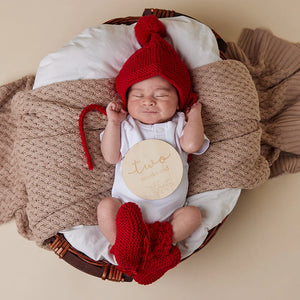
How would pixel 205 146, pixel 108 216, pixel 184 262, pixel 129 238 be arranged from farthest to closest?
pixel 184 262
pixel 205 146
pixel 108 216
pixel 129 238

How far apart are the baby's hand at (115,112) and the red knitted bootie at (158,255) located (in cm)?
42

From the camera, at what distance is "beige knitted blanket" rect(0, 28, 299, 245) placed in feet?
4.58

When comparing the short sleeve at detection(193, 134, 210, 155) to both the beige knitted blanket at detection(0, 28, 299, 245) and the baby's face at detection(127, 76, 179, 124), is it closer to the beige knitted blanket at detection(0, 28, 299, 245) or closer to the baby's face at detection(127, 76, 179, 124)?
the beige knitted blanket at detection(0, 28, 299, 245)

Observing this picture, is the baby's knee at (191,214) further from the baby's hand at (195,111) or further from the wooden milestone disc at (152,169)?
the baby's hand at (195,111)

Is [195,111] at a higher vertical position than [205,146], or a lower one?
higher

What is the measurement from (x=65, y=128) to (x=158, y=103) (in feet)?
1.25

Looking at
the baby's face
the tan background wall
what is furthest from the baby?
the tan background wall

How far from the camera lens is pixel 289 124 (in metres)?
1.68

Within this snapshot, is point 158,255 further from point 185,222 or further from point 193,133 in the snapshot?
point 193,133

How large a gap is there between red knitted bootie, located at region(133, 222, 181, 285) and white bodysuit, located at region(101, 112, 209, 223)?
0.09m

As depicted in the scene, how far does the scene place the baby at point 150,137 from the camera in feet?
4.12

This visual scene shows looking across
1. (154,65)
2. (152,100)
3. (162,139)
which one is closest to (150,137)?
(162,139)

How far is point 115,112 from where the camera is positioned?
1390 mm

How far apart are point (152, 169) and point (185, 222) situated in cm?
23
